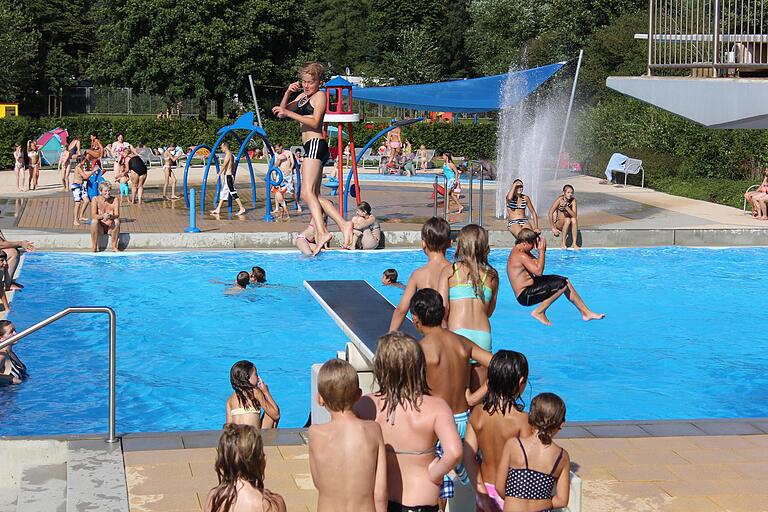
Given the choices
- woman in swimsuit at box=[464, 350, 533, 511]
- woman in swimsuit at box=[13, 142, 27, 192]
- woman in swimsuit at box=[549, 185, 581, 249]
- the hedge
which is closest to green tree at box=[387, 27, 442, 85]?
the hedge

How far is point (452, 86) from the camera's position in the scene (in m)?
26.7

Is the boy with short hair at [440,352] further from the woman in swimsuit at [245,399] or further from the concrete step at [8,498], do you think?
the concrete step at [8,498]

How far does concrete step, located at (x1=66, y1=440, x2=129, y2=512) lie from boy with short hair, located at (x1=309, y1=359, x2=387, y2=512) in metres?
1.82

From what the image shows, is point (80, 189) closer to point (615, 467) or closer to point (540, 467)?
point (615, 467)

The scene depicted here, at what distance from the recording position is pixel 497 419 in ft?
16.4

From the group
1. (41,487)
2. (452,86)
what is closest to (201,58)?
(452,86)

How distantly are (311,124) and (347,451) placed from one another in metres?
8.36

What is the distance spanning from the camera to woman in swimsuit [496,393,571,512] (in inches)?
189

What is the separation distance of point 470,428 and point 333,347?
8.21m

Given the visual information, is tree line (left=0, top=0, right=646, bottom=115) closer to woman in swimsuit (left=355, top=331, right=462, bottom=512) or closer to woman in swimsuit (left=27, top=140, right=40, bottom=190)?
woman in swimsuit (left=27, top=140, right=40, bottom=190)

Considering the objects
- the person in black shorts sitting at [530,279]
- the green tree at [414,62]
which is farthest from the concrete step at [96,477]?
the green tree at [414,62]

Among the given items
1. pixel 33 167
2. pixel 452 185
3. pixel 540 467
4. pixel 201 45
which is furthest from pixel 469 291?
pixel 201 45

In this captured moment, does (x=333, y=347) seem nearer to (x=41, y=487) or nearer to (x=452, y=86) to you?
(x=41, y=487)

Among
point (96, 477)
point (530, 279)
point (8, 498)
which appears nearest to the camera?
point (96, 477)
